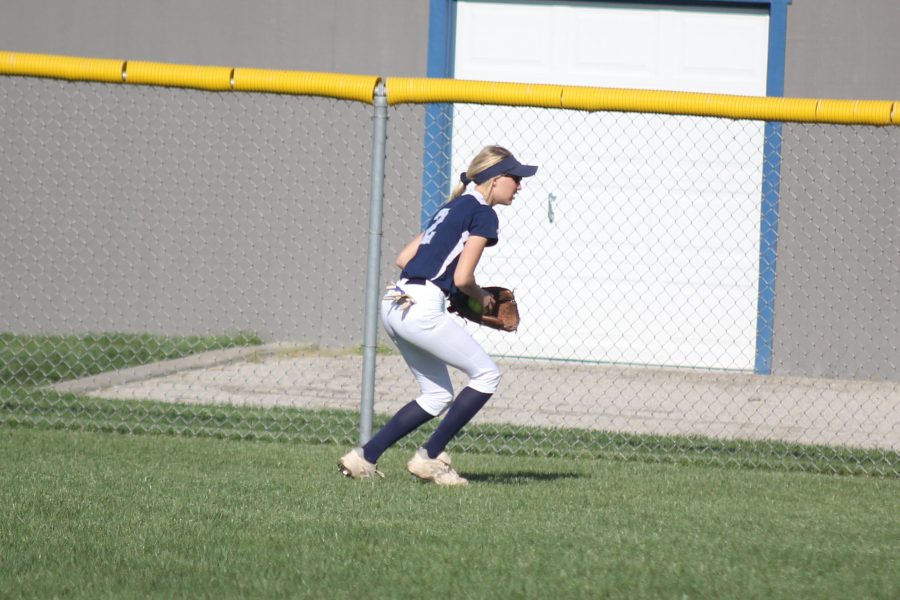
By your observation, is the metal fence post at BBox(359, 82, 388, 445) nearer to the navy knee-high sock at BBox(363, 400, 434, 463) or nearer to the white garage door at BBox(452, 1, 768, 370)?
the navy knee-high sock at BBox(363, 400, 434, 463)

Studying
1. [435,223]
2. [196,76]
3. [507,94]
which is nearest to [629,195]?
[507,94]

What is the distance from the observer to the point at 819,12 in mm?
10406

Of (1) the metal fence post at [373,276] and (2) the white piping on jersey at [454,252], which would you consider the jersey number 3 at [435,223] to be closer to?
(2) the white piping on jersey at [454,252]

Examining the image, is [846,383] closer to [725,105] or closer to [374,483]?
[725,105]

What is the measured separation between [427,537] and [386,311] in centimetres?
144

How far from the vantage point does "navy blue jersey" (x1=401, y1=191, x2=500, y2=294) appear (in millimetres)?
5754

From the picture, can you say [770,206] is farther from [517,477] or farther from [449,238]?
[449,238]

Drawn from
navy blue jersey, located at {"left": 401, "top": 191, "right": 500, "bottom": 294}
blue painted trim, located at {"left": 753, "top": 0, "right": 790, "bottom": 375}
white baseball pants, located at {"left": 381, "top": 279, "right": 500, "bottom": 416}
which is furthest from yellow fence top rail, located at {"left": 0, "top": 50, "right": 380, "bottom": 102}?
blue painted trim, located at {"left": 753, "top": 0, "right": 790, "bottom": 375}

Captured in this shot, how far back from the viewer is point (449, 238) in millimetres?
5793

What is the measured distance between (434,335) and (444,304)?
0.55ft

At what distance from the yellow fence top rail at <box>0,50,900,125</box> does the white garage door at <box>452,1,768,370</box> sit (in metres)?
3.45

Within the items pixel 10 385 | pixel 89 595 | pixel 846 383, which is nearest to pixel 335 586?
pixel 89 595

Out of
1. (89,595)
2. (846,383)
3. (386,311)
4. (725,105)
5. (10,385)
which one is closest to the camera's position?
(89,595)

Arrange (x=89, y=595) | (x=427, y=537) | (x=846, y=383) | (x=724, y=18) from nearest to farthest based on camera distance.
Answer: (x=89, y=595), (x=427, y=537), (x=846, y=383), (x=724, y=18)
